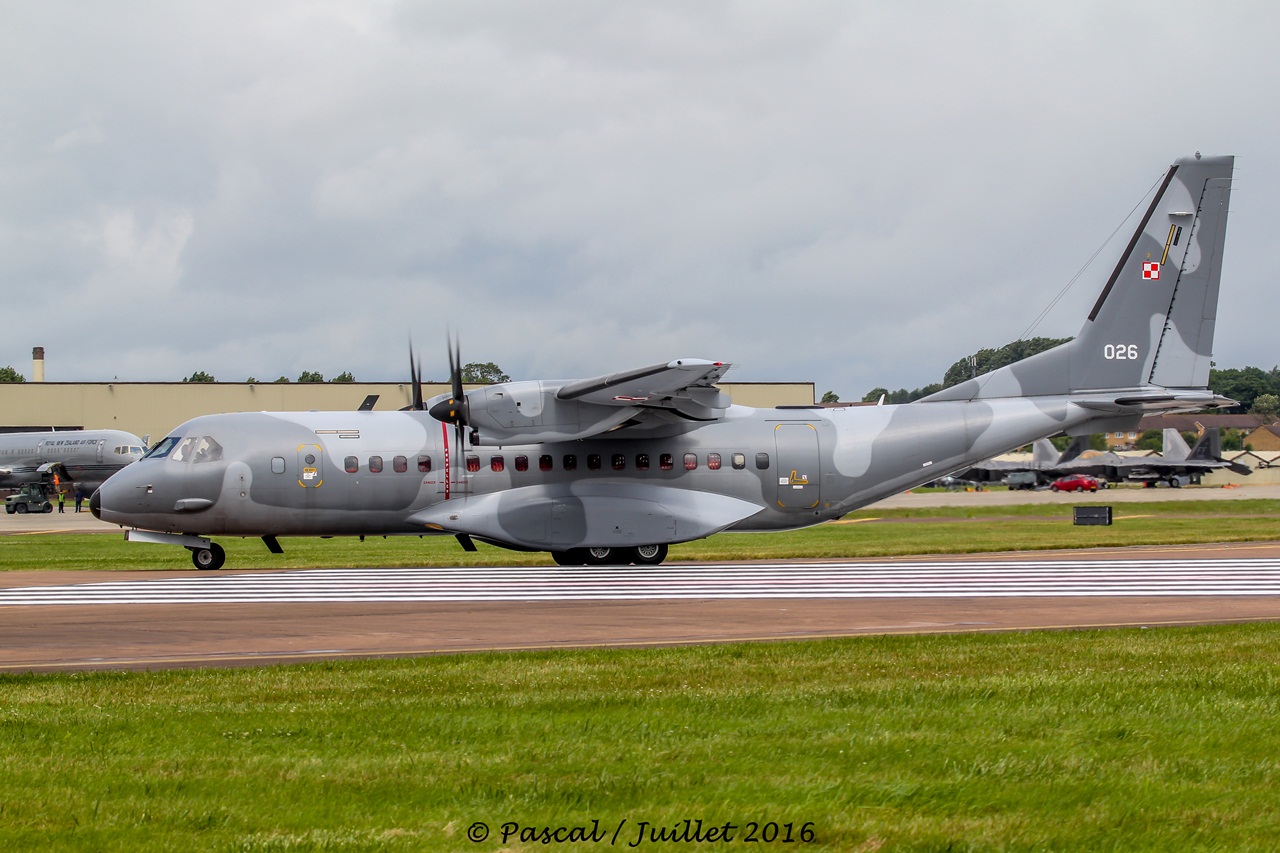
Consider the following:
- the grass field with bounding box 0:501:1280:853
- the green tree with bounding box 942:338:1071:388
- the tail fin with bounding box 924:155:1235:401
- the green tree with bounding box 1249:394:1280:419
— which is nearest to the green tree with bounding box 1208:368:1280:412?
the green tree with bounding box 1249:394:1280:419

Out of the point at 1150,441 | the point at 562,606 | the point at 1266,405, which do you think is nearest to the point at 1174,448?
the point at 1150,441

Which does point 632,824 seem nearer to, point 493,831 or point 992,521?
point 493,831

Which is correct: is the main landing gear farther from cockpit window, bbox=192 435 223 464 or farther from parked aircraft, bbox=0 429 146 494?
parked aircraft, bbox=0 429 146 494

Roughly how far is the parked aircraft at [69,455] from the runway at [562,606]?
153ft

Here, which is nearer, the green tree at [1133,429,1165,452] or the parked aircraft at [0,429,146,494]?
the parked aircraft at [0,429,146,494]

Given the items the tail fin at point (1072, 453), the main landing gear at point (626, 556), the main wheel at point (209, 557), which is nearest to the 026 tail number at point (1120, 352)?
the main landing gear at point (626, 556)

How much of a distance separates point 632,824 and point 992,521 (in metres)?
41.9

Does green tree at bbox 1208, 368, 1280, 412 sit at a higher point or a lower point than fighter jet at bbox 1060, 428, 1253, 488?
higher

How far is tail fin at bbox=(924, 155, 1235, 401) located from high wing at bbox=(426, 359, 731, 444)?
8.76 m

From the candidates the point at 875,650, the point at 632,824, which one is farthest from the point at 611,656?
the point at 632,824

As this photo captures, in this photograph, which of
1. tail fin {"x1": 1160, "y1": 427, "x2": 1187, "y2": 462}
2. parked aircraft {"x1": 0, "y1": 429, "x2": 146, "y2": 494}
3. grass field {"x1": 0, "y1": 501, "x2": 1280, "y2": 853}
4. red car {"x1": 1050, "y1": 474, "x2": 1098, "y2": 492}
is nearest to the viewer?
grass field {"x1": 0, "y1": 501, "x2": 1280, "y2": 853}

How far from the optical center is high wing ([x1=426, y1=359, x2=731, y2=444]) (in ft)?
74.9

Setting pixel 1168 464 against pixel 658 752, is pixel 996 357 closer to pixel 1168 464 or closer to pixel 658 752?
pixel 1168 464

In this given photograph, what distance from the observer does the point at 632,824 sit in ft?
18.8
